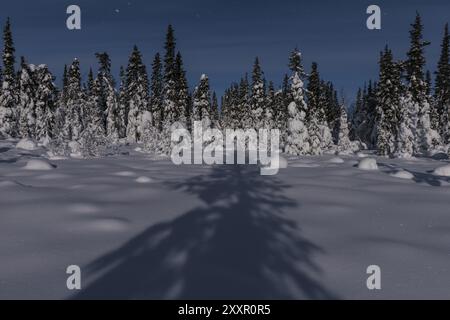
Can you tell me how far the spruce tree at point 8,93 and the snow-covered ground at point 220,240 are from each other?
33.2 meters

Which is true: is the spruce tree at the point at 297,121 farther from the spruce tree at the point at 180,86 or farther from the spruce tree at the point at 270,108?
the spruce tree at the point at 270,108

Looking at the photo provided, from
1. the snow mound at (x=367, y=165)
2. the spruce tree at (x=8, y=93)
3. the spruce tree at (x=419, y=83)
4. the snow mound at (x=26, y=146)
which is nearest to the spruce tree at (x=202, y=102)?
the spruce tree at (x=8, y=93)

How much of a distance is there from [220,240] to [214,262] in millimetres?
855

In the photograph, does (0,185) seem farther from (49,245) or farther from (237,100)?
(237,100)

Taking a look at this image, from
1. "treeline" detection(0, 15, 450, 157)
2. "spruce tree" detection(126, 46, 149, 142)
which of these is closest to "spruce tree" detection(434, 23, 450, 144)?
"treeline" detection(0, 15, 450, 157)

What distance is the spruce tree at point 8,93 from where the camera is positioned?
38281 mm

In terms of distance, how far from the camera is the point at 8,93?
128ft

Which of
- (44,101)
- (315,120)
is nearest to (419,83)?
(315,120)

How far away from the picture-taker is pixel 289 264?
4.73 m

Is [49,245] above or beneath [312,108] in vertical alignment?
beneath

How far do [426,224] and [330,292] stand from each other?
11.1 ft

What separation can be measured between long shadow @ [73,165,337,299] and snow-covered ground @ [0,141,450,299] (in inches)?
0.6
